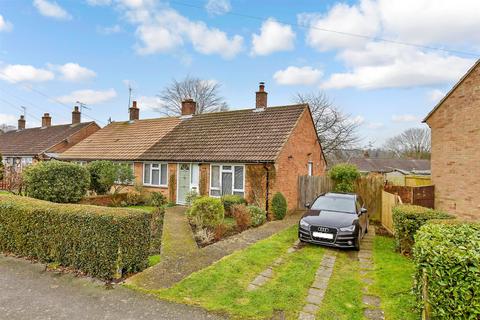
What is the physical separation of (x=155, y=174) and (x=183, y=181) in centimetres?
240

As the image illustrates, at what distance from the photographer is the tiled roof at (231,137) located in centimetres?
1520

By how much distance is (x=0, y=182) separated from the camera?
70.9 ft

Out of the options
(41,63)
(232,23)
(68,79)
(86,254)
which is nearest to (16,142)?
(68,79)

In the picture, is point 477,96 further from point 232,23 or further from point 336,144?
point 336,144

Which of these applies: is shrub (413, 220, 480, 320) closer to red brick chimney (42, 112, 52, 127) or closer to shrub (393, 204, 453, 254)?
shrub (393, 204, 453, 254)

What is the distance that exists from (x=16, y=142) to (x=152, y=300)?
38.0 meters

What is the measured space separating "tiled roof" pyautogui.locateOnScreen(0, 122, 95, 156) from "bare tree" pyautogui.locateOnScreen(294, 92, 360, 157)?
25273mm

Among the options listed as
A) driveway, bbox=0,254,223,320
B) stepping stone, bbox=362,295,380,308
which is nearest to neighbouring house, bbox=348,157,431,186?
stepping stone, bbox=362,295,380,308

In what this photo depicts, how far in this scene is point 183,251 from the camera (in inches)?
322

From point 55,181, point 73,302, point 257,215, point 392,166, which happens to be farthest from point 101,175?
point 392,166

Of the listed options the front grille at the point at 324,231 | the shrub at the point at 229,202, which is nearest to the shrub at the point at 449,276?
the front grille at the point at 324,231

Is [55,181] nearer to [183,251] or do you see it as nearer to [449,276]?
[183,251]

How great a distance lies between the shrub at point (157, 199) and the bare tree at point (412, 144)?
61.0 meters

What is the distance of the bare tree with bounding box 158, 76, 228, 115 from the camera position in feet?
142
